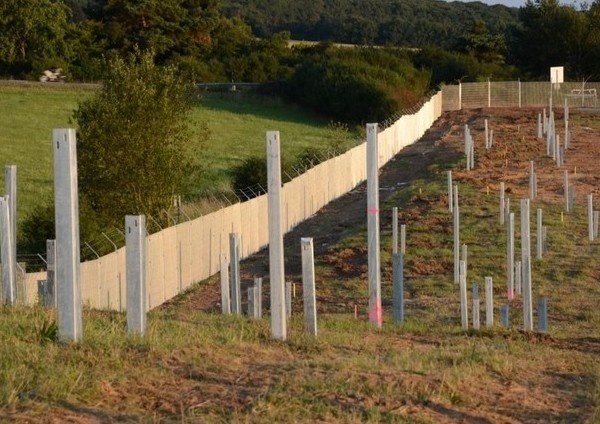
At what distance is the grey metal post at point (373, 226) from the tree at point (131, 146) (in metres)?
13.6

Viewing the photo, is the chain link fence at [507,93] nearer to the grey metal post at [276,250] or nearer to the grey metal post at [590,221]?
the grey metal post at [590,221]

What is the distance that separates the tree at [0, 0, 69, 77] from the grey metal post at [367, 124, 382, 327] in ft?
264

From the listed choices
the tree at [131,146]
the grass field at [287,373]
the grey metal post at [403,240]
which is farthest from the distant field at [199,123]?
the grass field at [287,373]

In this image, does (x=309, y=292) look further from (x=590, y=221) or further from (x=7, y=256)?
(x=590, y=221)

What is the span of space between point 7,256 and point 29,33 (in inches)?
3283

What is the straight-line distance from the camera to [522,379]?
9.48 metres

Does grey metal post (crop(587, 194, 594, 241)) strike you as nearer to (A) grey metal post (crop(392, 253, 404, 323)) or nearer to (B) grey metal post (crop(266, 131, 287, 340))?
(A) grey metal post (crop(392, 253, 404, 323))

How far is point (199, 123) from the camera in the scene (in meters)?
45.8

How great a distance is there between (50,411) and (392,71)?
7422 cm

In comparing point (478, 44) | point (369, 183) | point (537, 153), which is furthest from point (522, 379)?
point (478, 44)

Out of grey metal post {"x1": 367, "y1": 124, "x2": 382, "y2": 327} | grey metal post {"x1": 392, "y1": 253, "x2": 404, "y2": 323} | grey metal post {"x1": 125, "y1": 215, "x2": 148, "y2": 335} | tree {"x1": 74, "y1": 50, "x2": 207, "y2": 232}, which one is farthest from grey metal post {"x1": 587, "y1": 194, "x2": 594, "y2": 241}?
grey metal post {"x1": 125, "y1": 215, "x2": 148, "y2": 335}

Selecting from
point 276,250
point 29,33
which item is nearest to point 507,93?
point 29,33

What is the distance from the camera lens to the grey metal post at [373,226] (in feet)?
42.6

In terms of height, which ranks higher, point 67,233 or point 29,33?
point 29,33
